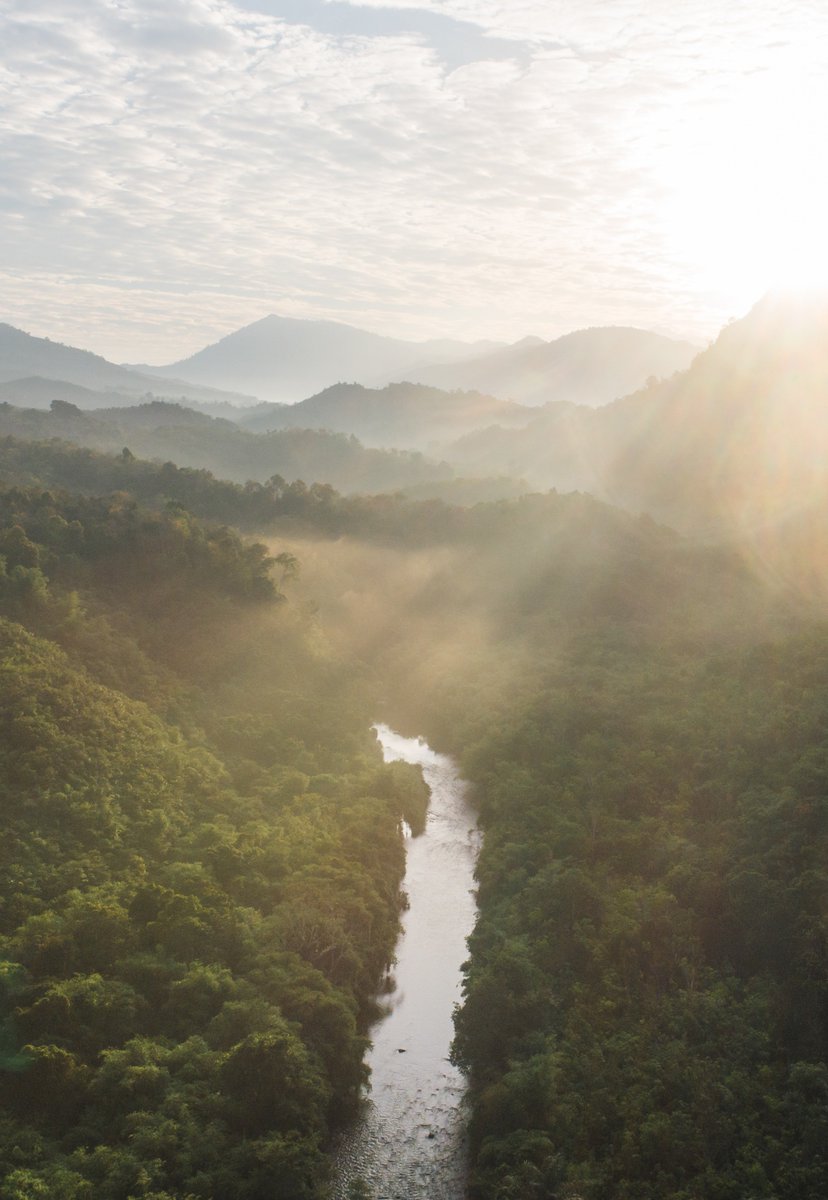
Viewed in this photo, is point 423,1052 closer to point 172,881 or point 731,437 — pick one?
point 172,881

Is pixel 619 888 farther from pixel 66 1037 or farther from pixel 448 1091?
pixel 66 1037

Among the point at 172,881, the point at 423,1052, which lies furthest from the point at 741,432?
the point at 172,881

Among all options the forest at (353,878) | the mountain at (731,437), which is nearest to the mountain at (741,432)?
the mountain at (731,437)

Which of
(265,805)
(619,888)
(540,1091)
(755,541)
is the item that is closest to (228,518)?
(755,541)

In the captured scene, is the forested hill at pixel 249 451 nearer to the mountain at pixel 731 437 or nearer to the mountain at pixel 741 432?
the mountain at pixel 731 437

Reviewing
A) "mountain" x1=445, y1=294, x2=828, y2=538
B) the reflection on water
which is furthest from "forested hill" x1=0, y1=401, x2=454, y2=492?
the reflection on water
